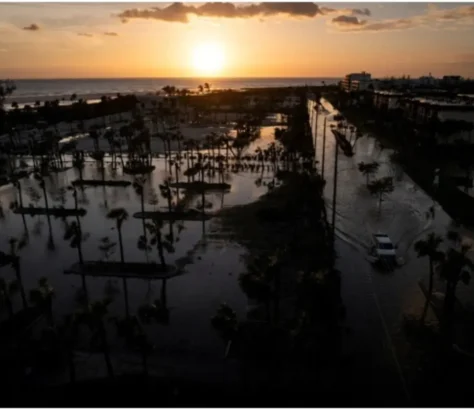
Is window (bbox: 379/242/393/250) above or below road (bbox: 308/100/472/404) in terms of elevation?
above

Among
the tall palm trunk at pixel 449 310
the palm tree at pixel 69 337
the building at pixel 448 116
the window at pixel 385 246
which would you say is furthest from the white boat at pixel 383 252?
the building at pixel 448 116

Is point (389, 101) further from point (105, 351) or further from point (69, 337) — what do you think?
point (69, 337)

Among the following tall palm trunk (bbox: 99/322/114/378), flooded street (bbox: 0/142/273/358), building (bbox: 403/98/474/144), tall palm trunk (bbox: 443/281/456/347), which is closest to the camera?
→ tall palm trunk (bbox: 99/322/114/378)

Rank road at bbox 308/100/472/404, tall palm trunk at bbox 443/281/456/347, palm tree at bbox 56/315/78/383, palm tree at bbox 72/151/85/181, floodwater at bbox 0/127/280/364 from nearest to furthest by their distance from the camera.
→ 1. palm tree at bbox 56/315/78/383
2. road at bbox 308/100/472/404
3. tall palm trunk at bbox 443/281/456/347
4. floodwater at bbox 0/127/280/364
5. palm tree at bbox 72/151/85/181

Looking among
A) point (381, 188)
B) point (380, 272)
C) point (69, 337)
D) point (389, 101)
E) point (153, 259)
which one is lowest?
point (153, 259)

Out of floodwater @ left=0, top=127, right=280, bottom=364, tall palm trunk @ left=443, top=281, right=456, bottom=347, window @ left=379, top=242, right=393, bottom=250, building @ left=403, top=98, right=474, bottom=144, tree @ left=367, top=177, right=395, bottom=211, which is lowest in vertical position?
floodwater @ left=0, top=127, right=280, bottom=364

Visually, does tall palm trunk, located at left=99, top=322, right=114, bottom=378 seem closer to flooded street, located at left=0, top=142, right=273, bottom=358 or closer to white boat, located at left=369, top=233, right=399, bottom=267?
flooded street, located at left=0, top=142, right=273, bottom=358

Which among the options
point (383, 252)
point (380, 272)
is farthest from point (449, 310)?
point (383, 252)

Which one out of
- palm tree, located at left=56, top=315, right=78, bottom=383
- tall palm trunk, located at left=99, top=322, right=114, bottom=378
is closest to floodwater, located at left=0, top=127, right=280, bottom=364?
tall palm trunk, located at left=99, top=322, right=114, bottom=378

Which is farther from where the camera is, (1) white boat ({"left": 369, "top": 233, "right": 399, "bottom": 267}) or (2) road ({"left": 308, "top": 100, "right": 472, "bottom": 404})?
(1) white boat ({"left": 369, "top": 233, "right": 399, "bottom": 267})

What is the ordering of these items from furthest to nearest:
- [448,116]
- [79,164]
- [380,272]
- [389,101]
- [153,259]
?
[389,101] → [448,116] → [79,164] → [153,259] → [380,272]
